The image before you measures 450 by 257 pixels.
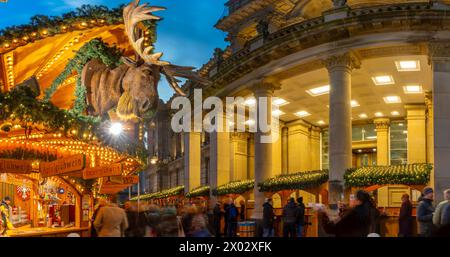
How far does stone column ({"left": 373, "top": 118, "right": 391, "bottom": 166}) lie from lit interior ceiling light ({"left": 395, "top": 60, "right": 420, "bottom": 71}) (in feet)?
35.3

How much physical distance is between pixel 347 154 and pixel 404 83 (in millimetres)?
8269

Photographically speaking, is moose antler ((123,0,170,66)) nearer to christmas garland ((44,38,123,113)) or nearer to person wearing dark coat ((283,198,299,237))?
christmas garland ((44,38,123,113))

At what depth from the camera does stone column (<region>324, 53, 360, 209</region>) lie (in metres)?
26.0

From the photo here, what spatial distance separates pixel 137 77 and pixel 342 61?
1671 centimetres

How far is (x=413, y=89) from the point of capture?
110 ft

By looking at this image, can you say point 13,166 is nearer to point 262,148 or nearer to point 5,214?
point 5,214

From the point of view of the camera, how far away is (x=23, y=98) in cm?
1088

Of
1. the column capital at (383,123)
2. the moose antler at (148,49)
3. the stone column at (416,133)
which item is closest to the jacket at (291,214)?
the moose antler at (148,49)

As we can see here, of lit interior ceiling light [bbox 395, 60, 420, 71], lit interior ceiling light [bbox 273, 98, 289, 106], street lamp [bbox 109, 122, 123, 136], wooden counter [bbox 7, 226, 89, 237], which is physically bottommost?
wooden counter [bbox 7, 226, 89, 237]

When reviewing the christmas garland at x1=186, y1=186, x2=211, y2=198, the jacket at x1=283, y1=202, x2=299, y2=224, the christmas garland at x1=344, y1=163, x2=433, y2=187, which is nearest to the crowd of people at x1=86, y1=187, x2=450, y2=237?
the jacket at x1=283, y1=202, x2=299, y2=224

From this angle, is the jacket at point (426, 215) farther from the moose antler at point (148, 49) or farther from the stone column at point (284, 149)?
the stone column at point (284, 149)

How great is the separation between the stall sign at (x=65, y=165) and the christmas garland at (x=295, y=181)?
575 inches

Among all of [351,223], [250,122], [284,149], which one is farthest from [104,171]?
[284,149]
